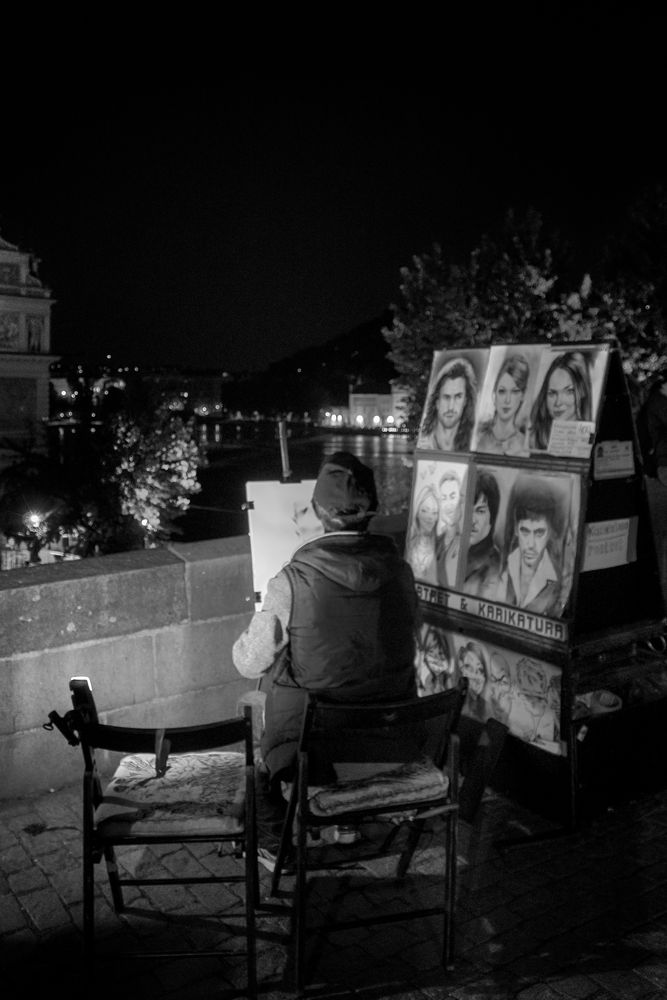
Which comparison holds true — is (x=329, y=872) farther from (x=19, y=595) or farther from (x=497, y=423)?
(x=497, y=423)

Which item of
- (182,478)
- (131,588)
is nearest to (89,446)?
(182,478)

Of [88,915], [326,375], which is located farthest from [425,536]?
[326,375]

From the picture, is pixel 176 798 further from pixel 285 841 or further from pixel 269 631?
pixel 269 631

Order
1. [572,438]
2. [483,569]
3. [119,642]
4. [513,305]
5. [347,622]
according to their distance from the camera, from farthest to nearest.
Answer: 1. [513,305]
2. [119,642]
3. [483,569]
4. [572,438]
5. [347,622]

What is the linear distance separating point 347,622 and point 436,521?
5.23ft

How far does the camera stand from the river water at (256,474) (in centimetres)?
5803

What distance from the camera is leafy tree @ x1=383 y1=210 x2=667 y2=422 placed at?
2166 cm

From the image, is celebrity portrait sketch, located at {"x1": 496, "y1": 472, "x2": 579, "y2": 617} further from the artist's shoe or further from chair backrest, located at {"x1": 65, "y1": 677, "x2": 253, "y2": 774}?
chair backrest, located at {"x1": 65, "y1": 677, "x2": 253, "y2": 774}

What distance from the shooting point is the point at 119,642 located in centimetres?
469

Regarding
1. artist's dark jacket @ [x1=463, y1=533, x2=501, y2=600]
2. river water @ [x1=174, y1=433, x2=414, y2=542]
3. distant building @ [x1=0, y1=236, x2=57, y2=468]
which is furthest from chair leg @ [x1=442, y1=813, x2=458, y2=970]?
distant building @ [x1=0, y1=236, x2=57, y2=468]

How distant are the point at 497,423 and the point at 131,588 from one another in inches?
84.3

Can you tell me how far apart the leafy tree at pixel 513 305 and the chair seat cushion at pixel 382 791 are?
1831cm

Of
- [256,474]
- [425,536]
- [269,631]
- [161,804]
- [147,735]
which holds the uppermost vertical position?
[425,536]

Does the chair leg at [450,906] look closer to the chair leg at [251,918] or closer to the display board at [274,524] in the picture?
the chair leg at [251,918]
